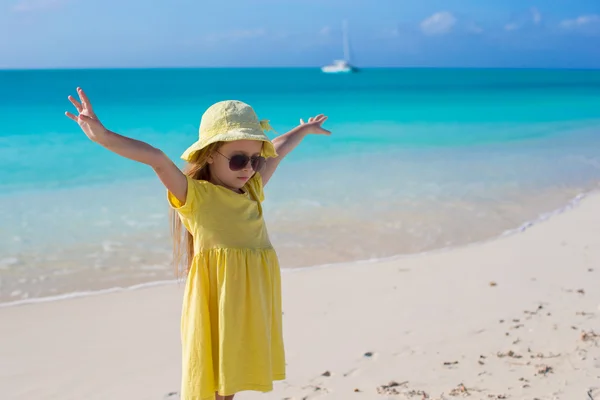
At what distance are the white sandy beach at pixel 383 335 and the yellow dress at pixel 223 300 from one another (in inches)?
42.4

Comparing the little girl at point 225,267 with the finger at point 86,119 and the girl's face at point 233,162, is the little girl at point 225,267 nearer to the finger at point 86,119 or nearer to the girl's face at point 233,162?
the girl's face at point 233,162

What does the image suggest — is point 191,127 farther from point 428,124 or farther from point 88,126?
point 88,126

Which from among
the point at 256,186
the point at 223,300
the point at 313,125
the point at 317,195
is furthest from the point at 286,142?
the point at 317,195

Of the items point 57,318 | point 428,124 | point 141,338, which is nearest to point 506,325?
point 141,338

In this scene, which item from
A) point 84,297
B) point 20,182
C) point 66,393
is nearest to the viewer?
point 66,393

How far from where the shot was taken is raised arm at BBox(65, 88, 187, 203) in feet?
7.22

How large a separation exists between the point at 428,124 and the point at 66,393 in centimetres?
2098

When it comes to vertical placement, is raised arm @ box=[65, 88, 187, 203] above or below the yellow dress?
above

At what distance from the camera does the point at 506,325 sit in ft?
14.6

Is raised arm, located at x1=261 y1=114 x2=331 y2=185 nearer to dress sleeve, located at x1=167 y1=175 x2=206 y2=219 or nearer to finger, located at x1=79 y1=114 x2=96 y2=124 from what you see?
dress sleeve, located at x1=167 y1=175 x2=206 y2=219

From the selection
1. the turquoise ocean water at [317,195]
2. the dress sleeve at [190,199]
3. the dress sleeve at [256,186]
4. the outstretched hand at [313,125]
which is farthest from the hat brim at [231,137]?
the turquoise ocean water at [317,195]

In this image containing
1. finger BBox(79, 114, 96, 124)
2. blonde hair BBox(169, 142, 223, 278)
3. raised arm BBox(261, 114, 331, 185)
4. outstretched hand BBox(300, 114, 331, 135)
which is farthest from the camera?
outstretched hand BBox(300, 114, 331, 135)

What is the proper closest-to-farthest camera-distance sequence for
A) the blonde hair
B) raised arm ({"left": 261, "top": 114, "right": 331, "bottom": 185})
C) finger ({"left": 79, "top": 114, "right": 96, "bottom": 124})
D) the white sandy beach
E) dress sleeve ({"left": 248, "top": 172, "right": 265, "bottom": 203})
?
finger ({"left": 79, "top": 114, "right": 96, "bottom": 124}) → the blonde hair → dress sleeve ({"left": 248, "top": 172, "right": 265, "bottom": 203}) → raised arm ({"left": 261, "top": 114, "right": 331, "bottom": 185}) → the white sandy beach

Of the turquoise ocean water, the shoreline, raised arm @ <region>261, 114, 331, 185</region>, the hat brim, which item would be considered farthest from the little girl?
the turquoise ocean water
